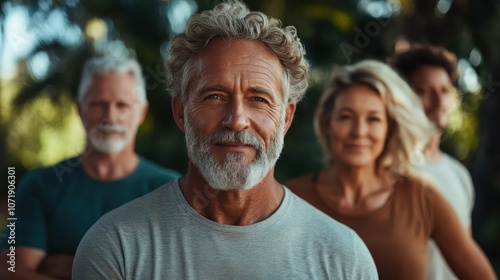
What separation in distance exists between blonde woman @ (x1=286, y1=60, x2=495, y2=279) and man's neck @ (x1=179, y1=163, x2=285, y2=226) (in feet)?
2.96

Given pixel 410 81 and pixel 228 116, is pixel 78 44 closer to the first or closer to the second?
pixel 410 81

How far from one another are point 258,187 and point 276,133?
0.53ft

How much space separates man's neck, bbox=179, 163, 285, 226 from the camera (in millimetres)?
2146

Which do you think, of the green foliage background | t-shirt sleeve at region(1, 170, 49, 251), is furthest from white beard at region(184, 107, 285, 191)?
the green foliage background

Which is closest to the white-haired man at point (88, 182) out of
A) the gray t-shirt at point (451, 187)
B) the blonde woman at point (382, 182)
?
the blonde woman at point (382, 182)

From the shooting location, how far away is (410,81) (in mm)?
4184

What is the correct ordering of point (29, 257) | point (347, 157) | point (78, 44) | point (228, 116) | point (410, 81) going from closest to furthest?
point (228, 116) < point (29, 257) < point (347, 157) < point (410, 81) < point (78, 44)

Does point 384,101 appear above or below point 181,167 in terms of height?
above

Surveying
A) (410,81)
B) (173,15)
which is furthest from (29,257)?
(173,15)

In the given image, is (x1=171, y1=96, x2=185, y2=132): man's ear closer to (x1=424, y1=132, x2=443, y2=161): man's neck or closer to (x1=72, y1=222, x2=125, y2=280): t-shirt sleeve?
(x1=72, y1=222, x2=125, y2=280): t-shirt sleeve

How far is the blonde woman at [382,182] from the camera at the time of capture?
302 cm

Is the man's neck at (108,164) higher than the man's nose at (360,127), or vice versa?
the man's nose at (360,127)

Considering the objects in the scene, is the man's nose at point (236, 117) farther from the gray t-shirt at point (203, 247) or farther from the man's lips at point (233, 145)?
the gray t-shirt at point (203, 247)

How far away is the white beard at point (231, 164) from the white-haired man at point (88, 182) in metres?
1.04
